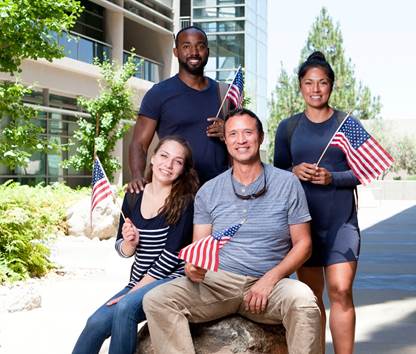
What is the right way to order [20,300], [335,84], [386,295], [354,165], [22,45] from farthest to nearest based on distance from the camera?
[335,84]
[22,45]
[386,295]
[20,300]
[354,165]

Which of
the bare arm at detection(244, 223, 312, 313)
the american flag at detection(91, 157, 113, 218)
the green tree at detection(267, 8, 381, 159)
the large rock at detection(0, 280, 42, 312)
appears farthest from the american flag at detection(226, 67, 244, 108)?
the green tree at detection(267, 8, 381, 159)

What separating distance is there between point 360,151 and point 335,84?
60168 millimetres

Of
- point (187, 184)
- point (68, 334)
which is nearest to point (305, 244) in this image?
point (187, 184)

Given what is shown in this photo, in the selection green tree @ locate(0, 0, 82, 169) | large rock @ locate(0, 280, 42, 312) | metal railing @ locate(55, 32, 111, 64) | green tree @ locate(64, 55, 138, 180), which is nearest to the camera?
large rock @ locate(0, 280, 42, 312)

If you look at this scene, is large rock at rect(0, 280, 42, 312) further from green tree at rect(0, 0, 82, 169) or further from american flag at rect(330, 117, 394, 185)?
american flag at rect(330, 117, 394, 185)

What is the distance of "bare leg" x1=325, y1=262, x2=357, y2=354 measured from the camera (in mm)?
5113

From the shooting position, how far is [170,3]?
39219 millimetres

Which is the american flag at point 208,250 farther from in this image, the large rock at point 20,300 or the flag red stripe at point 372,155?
the large rock at point 20,300

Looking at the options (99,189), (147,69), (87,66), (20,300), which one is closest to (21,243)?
(20,300)

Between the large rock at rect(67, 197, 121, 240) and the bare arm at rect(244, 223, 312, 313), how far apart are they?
42.0 feet

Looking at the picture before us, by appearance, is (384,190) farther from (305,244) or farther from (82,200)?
(305,244)

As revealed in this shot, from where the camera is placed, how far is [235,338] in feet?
14.6

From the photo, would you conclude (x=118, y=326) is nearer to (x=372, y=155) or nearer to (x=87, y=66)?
(x=372, y=155)

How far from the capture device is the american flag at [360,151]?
204 inches
